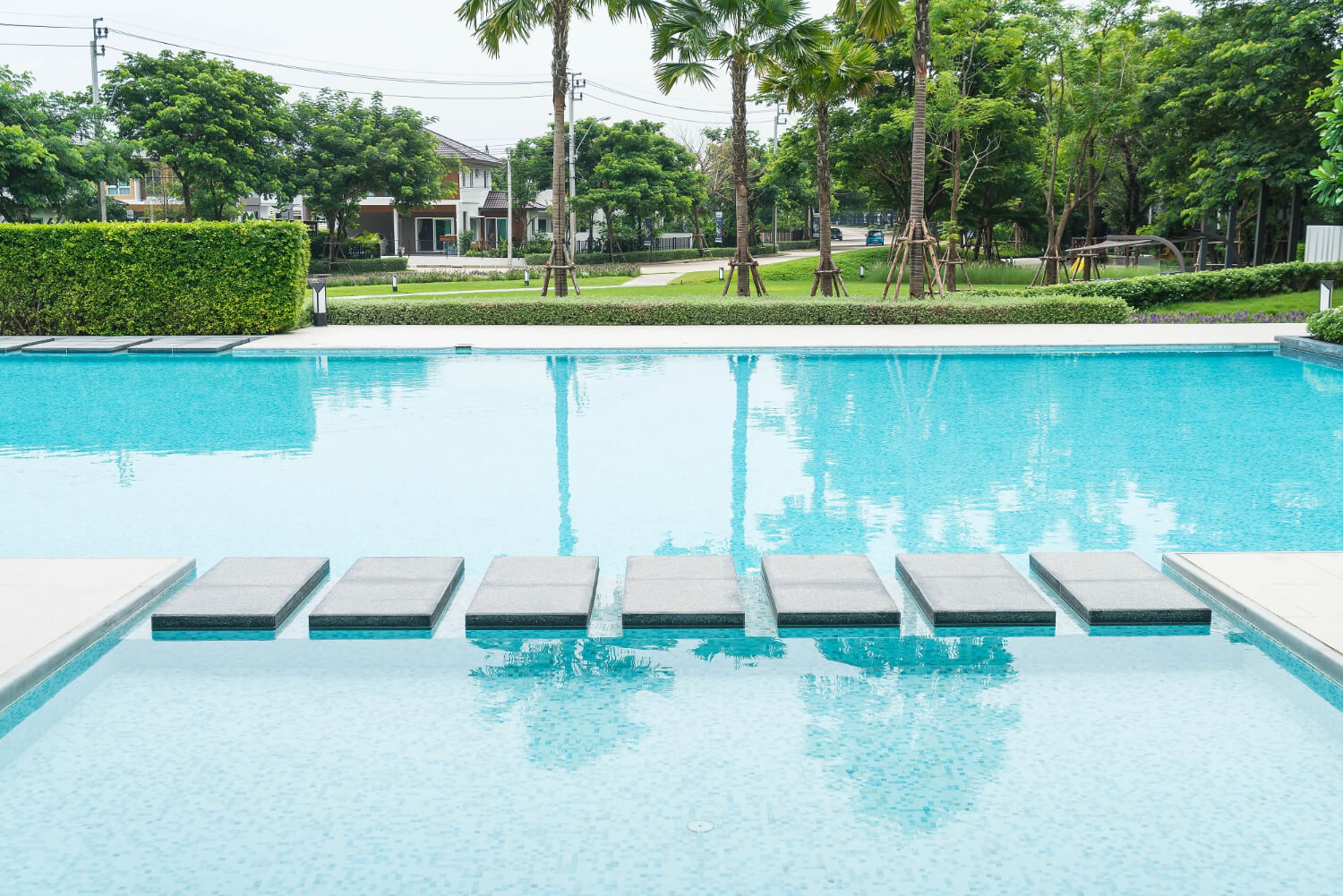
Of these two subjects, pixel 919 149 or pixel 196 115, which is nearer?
pixel 919 149

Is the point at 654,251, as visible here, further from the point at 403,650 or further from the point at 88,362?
the point at 403,650

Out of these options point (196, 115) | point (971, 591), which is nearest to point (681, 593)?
point (971, 591)

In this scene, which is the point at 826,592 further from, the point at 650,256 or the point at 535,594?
the point at 650,256

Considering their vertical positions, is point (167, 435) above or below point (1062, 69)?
below

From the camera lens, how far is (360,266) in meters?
48.6

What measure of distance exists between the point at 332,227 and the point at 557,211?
99.7 feet

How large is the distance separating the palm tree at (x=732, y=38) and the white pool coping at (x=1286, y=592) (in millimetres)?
18955

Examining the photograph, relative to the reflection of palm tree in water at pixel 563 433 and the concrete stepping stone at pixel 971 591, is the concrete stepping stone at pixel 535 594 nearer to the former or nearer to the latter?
the reflection of palm tree in water at pixel 563 433

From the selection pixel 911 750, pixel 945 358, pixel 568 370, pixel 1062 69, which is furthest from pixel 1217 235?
pixel 911 750

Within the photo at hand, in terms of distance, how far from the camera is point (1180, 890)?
11.2ft

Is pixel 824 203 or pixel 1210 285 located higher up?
pixel 824 203

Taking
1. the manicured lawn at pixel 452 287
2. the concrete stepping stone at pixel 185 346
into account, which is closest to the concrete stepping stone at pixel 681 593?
the concrete stepping stone at pixel 185 346

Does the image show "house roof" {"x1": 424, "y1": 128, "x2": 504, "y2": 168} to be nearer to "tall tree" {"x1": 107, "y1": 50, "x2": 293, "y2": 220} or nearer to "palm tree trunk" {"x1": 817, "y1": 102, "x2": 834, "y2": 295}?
"tall tree" {"x1": 107, "y1": 50, "x2": 293, "y2": 220}

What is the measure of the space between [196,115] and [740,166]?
26.4 meters
